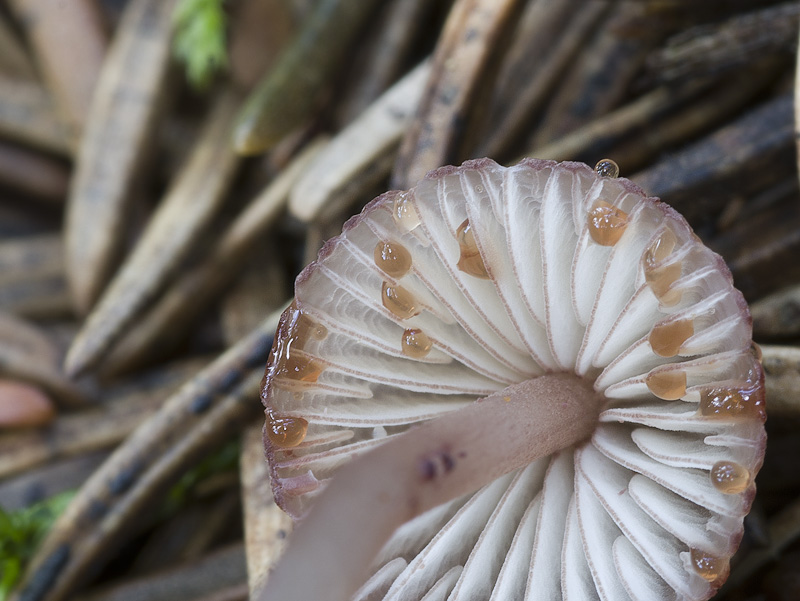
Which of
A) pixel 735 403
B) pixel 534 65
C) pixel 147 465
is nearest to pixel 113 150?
pixel 147 465

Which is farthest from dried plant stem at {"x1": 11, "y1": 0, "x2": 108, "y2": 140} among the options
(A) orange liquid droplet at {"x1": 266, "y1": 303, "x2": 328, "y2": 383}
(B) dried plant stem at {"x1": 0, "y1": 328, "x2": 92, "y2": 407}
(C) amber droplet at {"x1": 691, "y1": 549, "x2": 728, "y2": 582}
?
(C) amber droplet at {"x1": 691, "y1": 549, "x2": 728, "y2": 582}

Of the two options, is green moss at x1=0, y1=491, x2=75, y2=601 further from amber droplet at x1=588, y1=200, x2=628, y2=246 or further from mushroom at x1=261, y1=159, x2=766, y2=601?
amber droplet at x1=588, y1=200, x2=628, y2=246

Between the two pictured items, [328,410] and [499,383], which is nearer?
[328,410]

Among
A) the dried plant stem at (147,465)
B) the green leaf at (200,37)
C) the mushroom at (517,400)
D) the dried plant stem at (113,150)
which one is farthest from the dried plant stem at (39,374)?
the mushroom at (517,400)

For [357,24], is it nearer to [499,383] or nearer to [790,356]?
[499,383]

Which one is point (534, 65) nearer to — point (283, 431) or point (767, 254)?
point (767, 254)

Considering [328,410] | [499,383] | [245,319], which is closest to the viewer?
[328,410]

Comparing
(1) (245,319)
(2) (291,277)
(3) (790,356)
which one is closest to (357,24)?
(2) (291,277)
